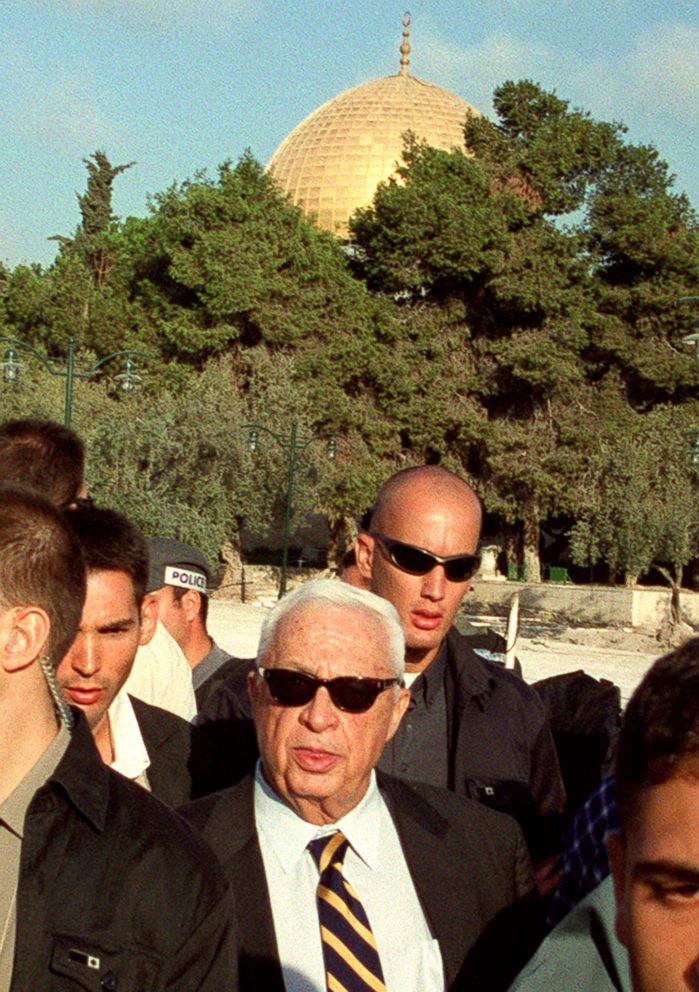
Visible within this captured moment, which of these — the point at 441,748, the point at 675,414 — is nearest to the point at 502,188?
the point at 675,414

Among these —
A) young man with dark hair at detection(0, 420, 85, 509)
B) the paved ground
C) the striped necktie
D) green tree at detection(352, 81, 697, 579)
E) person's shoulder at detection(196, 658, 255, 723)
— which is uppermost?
green tree at detection(352, 81, 697, 579)

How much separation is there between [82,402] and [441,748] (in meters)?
31.1

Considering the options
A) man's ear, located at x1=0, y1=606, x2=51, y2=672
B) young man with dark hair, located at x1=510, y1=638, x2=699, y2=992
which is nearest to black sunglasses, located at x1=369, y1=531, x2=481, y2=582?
man's ear, located at x1=0, y1=606, x2=51, y2=672

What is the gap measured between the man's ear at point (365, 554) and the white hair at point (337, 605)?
0.91 m

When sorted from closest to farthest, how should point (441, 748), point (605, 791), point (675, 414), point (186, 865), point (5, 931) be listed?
point (5, 931) < point (186, 865) < point (605, 791) < point (441, 748) < point (675, 414)

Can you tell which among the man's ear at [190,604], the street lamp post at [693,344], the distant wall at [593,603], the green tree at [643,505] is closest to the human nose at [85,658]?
the man's ear at [190,604]

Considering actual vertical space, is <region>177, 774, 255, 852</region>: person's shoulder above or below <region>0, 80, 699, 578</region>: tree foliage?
below

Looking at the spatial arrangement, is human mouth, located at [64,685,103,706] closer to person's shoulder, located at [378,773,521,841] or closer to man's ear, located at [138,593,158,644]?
man's ear, located at [138,593,158,644]

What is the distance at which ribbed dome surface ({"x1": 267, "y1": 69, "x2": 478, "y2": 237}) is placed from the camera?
159 feet

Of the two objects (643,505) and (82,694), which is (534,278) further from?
(82,694)

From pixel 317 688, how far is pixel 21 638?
748mm

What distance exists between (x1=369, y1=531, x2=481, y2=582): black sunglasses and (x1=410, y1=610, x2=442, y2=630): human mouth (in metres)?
0.10

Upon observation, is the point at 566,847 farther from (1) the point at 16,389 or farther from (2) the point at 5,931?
(1) the point at 16,389

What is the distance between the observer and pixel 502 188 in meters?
36.0
